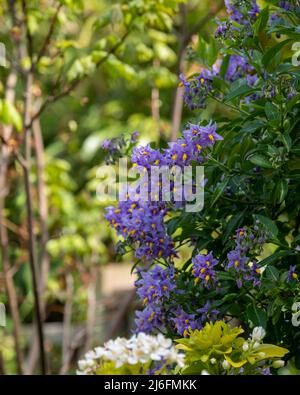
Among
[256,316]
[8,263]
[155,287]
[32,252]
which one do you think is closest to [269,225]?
[256,316]

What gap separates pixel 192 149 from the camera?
1693 mm

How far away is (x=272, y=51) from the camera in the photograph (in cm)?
185

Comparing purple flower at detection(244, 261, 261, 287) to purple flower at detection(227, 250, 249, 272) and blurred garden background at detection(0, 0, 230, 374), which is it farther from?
blurred garden background at detection(0, 0, 230, 374)

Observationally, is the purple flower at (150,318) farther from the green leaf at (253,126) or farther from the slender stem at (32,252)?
the slender stem at (32,252)

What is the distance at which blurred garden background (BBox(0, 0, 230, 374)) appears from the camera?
284cm

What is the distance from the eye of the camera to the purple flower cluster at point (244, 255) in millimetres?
1648

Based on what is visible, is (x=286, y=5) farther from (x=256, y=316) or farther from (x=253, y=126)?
(x=256, y=316)

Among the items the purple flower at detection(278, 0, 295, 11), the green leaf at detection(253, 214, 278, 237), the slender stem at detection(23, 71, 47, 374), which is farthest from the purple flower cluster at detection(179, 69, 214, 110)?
the slender stem at detection(23, 71, 47, 374)

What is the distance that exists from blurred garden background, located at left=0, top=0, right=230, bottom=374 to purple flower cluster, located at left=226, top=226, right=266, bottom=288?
1.45 ft

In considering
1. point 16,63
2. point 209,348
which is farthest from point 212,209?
point 16,63

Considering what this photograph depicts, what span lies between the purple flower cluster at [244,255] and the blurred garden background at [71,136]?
1.45 ft

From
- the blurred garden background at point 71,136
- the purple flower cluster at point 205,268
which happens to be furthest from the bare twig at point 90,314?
the purple flower cluster at point 205,268

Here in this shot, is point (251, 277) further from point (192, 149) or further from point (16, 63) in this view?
point (16, 63)

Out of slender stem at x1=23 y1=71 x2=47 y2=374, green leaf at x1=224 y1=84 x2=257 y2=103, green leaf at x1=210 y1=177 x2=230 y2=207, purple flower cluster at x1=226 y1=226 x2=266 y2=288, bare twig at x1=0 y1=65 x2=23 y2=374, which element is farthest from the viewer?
bare twig at x1=0 y1=65 x2=23 y2=374
